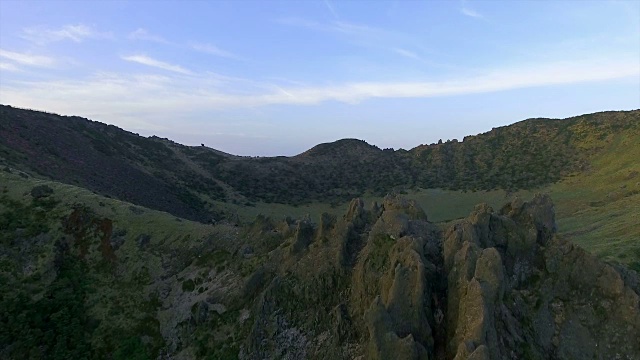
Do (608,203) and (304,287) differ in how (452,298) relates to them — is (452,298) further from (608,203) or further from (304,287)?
(608,203)

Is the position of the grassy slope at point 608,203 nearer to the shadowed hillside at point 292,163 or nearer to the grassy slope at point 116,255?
the shadowed hillside at point 292,163

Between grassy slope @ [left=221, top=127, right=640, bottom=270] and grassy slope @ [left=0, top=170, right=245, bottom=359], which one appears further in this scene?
grassy slope @ [left=221, top=127, right=640, bottom=270]

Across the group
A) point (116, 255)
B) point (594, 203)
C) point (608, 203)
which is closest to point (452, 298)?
point (116, 255)

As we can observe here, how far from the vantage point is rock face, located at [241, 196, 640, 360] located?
1647 centimetres

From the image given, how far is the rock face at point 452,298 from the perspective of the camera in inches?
648

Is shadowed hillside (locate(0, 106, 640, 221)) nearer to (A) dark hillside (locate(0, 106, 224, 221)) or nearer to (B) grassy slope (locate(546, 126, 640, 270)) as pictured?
(A) dark hillside (locate(0, 106, 224, 221))

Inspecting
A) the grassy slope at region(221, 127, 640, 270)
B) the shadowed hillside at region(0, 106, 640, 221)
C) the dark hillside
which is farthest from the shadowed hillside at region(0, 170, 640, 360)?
the shadowed hillside at region(0, 106, 640, 221)

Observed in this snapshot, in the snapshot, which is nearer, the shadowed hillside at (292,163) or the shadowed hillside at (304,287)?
the shadowed hillside at (304,287)

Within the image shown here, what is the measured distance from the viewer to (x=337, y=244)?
23531 mm

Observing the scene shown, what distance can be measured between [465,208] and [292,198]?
36.3 metres

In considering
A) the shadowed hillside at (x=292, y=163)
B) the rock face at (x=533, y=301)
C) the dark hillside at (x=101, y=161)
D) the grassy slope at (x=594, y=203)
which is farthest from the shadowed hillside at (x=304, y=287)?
the shadowed hillside at (x=292, y=163)

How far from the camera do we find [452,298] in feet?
58.2

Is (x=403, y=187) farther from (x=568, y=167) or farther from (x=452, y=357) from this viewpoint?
(x=452, y=357)

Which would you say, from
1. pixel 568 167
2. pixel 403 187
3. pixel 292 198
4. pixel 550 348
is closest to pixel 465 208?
pixel 403 187
